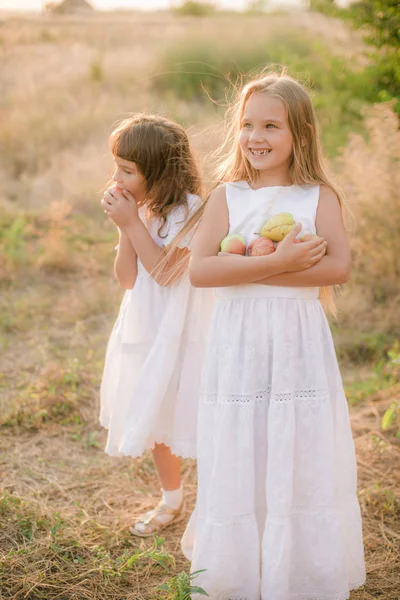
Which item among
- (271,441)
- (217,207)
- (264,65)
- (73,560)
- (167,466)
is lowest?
(73,560)

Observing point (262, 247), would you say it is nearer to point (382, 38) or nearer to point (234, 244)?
point (234, 244)

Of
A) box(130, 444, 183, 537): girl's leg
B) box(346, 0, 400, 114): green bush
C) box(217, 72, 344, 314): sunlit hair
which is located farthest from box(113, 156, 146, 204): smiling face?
box(346, 0, 400, 114): green bush

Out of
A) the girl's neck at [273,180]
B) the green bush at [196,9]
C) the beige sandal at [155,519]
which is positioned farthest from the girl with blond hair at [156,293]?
the green bush at [196,9]

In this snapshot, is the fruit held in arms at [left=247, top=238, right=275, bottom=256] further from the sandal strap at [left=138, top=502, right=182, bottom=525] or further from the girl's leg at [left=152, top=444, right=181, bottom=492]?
the sandal strap at [left=138, top=502, right=182, bottom=525]

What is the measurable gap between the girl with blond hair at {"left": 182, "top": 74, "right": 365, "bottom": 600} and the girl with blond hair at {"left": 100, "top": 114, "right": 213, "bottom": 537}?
1.05ft

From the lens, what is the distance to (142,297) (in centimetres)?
254

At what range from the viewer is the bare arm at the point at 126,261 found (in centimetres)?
252

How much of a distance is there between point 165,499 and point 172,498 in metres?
0.03

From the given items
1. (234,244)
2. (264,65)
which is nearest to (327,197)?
(234,244)

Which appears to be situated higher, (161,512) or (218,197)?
(218,197)

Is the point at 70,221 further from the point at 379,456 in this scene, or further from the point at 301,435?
the point at 301,435

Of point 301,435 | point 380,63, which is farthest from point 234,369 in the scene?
point 380,63

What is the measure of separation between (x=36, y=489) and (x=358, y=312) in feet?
8.77

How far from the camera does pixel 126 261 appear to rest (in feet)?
8.32
